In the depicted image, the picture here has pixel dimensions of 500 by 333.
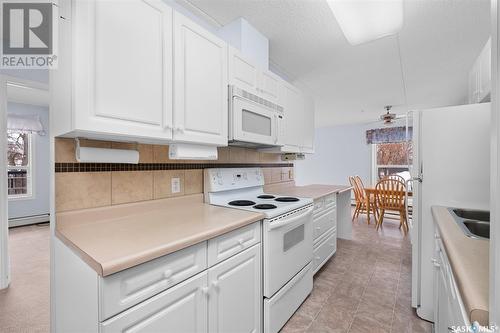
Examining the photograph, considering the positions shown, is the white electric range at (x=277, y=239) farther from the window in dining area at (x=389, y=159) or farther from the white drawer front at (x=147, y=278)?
the window in dining area at (x=389, y=159)

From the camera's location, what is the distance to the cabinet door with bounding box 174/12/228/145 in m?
1.32

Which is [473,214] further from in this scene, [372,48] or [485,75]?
[372,48]

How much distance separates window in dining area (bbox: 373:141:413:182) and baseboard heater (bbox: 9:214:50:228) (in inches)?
298

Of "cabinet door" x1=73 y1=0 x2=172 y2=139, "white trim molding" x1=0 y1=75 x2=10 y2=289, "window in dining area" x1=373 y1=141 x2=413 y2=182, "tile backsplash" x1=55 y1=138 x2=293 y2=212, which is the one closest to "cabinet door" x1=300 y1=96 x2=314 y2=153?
"tile backsplash" x1=55 y1=138 x2=293 y2=212

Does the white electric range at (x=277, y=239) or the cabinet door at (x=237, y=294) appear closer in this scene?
the cabinet door at (x=237, y=294)

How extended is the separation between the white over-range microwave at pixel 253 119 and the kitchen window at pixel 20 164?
494 cm

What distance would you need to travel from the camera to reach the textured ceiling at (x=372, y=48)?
176cm

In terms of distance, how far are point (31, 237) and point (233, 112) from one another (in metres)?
4.20

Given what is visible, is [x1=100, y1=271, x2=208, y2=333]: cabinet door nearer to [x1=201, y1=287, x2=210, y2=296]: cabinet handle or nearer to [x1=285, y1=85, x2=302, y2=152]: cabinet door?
[x1=201, y1=287, x2=210, y2=296]: cabinet handle

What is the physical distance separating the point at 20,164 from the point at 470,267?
636 cm

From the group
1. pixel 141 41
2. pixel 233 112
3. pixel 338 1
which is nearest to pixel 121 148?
pixel 141 41

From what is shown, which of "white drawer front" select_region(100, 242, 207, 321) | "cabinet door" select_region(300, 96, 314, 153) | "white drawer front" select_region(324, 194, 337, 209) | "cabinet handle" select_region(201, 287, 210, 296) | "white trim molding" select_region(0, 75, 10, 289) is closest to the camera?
"white drawer front" select_region(100, 242, 207, 321)

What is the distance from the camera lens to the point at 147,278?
0.86 meters

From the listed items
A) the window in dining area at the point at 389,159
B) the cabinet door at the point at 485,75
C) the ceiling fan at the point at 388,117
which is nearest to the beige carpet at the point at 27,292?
the cabinet door at the point at 485,75
